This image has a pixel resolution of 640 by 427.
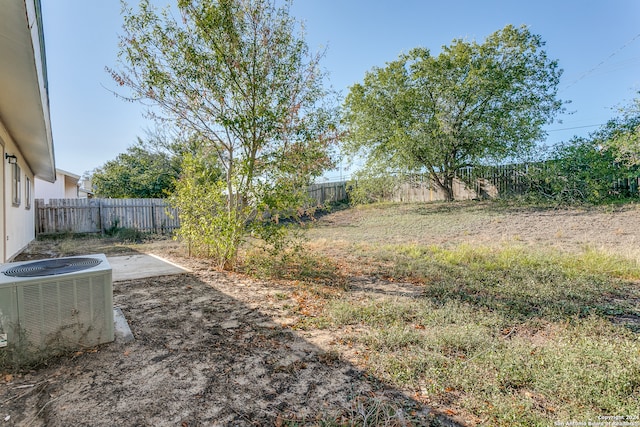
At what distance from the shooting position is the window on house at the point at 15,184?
6.00 metres

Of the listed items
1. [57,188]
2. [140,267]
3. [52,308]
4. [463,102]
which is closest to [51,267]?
[52,308]

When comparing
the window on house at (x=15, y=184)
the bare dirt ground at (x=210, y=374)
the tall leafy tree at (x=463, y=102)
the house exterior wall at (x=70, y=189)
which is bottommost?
the bare dirt ground at (x=210, y=374)

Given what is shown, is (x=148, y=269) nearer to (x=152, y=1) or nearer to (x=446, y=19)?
(x=152, y=1)

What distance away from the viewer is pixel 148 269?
193 inches

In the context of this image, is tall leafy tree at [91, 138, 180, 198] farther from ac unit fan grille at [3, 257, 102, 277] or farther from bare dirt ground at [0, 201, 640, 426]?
ac unit fan grille at [3, 257, 102, 277]

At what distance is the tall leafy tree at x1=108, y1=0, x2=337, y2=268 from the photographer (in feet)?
14.5

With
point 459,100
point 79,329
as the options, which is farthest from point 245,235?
point 459,100

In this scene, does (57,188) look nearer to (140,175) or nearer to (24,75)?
(140,175)

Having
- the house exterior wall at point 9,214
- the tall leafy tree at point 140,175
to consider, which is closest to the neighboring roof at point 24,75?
the house exterior wall at point 9,214

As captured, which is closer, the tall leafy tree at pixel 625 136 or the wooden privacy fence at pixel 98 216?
the tall leafy tree at pixel 625 136

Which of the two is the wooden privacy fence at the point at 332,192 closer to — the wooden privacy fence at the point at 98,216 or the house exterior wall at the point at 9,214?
the wooden privacy fence at the point at 98,216

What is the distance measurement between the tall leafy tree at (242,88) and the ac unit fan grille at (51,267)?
2184 mm

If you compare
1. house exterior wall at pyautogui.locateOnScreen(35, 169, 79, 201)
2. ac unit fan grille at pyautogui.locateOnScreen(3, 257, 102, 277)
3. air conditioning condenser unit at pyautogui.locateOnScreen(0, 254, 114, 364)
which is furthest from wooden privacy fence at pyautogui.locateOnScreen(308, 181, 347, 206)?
air conditioning condenser unit at pyautogui.locateOnScreen(0, 254, 114, 364)

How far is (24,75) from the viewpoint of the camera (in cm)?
307
